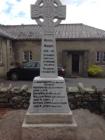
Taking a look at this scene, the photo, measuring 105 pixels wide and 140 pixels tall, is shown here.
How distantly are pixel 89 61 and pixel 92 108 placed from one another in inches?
690

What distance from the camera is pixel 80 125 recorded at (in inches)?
270

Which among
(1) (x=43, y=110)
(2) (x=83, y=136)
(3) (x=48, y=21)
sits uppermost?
(3) (x=48, y=21)

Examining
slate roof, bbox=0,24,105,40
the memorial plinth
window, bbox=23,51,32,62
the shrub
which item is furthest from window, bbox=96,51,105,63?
the memorial plinth

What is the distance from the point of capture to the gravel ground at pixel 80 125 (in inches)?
239

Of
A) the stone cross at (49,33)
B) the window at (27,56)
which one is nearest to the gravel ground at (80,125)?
the stone cross at (49,33)

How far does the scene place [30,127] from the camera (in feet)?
18.8

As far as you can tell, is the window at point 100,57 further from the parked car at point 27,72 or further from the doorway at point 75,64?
the parked car at point 27,72

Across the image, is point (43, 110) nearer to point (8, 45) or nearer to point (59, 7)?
point (59, 7)

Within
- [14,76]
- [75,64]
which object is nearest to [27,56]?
[75,64]

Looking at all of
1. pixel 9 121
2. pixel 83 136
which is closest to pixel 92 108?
pixel 83 136

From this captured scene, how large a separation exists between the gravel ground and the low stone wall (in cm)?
36

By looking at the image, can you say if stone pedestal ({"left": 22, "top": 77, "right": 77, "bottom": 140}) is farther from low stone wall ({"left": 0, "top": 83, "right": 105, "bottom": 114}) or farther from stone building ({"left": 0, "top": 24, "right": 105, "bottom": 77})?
stone building ({"left": 0, "top": 24, "right": 105, "bottom": 77})

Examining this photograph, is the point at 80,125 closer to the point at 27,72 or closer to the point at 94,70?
the point at 27,72

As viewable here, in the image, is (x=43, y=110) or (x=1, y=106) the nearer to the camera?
(x=43, y=110)
